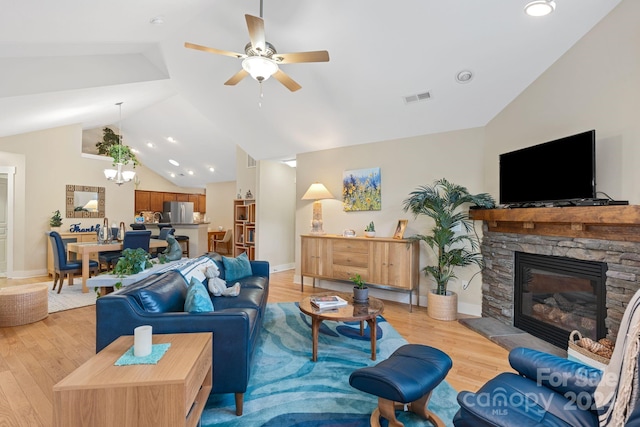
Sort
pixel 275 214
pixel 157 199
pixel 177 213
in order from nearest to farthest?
pixel 275 214, pixel 177 213, pixel 157 199

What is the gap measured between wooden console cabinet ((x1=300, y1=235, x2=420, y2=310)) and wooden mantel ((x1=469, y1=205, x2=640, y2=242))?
120 cm

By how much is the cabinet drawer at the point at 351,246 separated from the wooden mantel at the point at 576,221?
1.69 meters

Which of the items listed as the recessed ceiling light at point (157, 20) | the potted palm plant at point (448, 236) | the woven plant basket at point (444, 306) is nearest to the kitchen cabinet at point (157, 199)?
the recessed ceiling light at point (157, 20)

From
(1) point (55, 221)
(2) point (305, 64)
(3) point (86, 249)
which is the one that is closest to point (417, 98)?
(2) point (305, 64)

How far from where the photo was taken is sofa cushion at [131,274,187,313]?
2.09 m

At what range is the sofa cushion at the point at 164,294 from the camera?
2090 mm

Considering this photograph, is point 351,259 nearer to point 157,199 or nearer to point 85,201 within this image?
point 85,201

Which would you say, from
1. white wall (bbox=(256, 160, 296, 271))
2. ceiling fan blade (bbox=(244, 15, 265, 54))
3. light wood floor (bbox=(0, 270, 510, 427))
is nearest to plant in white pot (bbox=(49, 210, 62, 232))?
light wood floor (bbox=(0, 270, 510, 427))

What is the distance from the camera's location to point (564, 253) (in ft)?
9.69

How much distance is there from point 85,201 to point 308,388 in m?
7.51

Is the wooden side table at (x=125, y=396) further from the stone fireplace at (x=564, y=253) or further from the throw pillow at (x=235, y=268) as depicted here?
the stone fireplace at (x=564, y=253)

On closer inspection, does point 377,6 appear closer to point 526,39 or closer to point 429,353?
point 526,39

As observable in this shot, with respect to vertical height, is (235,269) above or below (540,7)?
below

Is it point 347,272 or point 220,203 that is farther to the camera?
point 220,203
